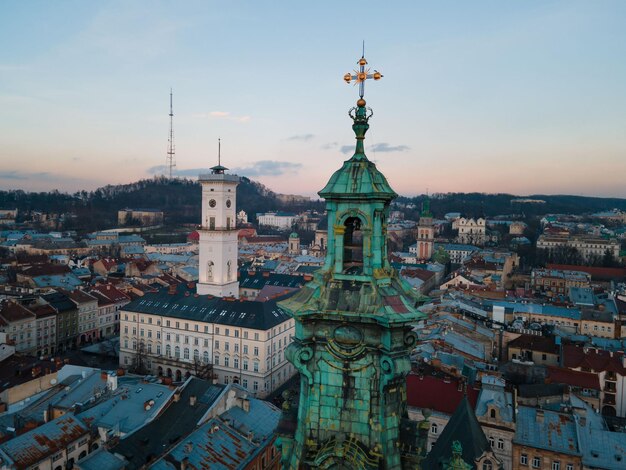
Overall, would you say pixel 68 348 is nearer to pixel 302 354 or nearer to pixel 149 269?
pixel 149 269

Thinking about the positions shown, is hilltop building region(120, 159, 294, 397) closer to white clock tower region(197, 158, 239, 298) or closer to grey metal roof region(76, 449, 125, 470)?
white clock tower region(197, 158, 239, 298)

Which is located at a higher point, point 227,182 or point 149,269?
point 227,182

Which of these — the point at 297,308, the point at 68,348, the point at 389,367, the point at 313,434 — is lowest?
the point at 68,348

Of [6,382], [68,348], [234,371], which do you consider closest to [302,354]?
[6,382]

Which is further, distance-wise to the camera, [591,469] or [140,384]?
[140,384]

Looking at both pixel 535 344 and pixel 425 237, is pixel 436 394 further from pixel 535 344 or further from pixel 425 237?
pixel 425 237

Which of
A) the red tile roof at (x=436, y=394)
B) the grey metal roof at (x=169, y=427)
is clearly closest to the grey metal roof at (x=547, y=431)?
A: the red tile roof at (x=436, y=394)

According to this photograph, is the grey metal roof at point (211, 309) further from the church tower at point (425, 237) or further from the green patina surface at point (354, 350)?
the church tower at point (425, 237)
